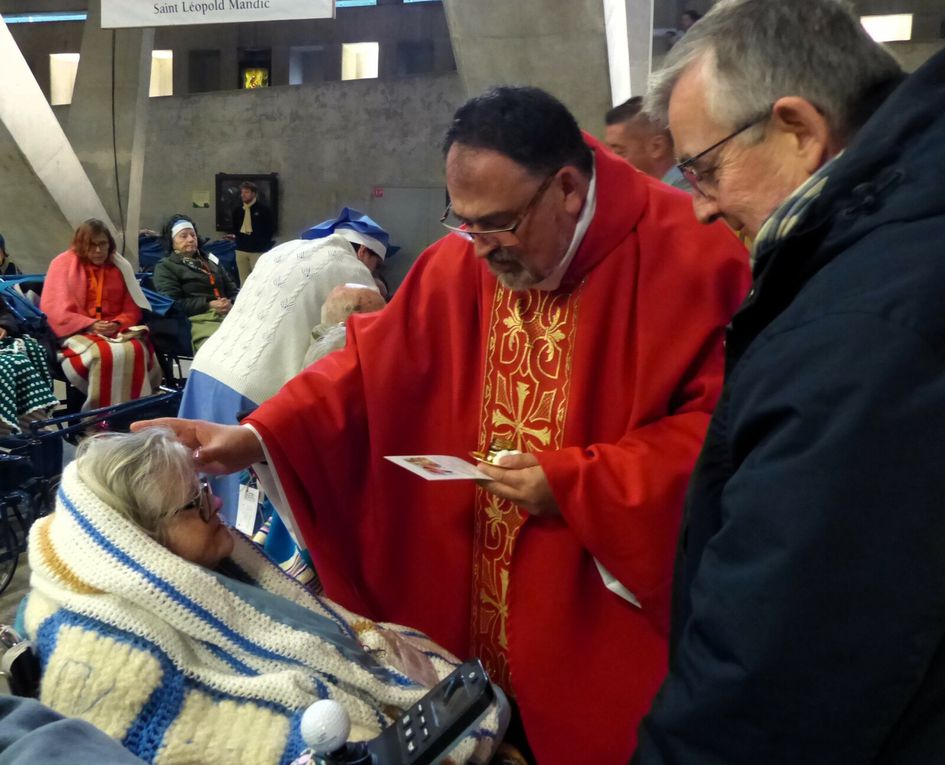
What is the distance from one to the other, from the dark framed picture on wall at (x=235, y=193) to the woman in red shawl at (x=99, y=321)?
360 inches

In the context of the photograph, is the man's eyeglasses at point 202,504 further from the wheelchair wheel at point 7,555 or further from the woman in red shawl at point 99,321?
the woman in red shawl at point 99,321

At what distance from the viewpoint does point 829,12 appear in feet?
3.50

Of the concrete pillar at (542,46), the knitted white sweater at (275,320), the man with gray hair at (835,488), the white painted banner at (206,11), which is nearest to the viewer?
the man with gray hair at (835,488)

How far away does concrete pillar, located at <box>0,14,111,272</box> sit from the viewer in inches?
305

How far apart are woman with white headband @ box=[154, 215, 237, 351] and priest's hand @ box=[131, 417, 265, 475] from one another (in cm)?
498

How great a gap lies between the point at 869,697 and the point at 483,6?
5.87m

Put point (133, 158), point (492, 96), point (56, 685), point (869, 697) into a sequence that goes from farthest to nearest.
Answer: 1. point (133, 158)
2. point (492, 96)
3. point (56, 685)
4. point (869, 697)

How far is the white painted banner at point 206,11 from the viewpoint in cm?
551

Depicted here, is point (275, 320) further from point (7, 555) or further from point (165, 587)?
point (165, 587)

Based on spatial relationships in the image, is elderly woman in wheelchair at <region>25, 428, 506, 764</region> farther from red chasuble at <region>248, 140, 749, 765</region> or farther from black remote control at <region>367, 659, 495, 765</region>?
red chasuble at <region>248, 140, 749, 765</region>

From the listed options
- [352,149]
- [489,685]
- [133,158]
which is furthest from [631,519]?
[352,149]

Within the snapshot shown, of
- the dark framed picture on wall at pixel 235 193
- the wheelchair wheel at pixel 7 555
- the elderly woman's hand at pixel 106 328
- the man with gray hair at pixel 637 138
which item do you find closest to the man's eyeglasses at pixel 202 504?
the wheelchair wheel at pixel 7 555

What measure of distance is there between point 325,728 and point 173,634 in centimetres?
43

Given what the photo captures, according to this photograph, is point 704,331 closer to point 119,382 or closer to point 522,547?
point 522,547
